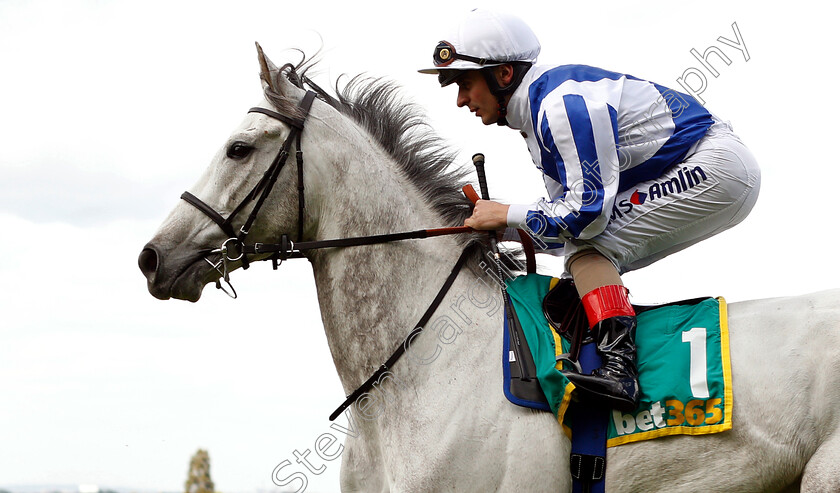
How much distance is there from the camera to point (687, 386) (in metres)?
3.68

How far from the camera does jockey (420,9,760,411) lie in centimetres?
378

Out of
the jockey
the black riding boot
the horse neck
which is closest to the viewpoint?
the black riding boot

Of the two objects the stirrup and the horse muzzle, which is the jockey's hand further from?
the horse muzzle

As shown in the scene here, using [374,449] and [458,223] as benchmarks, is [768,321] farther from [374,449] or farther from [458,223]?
[374,449]

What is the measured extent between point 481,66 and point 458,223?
0.94 m

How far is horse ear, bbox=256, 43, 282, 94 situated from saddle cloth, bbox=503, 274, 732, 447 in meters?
2.04

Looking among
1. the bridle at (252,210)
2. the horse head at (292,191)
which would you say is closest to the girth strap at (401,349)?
the horse head at (292,191)

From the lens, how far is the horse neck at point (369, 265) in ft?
13.6

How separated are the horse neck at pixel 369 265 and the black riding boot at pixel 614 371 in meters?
0.98

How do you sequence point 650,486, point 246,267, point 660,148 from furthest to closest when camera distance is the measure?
1. point 246,267
2. point 660,148
3. point 650,486

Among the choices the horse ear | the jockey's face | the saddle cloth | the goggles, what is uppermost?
the horse ear

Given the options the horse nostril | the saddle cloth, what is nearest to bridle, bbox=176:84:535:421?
the horse nostril

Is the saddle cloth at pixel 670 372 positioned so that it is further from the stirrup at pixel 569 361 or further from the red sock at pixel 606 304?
the red sock at pixel 606 304

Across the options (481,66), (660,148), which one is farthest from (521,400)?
(481,66)
